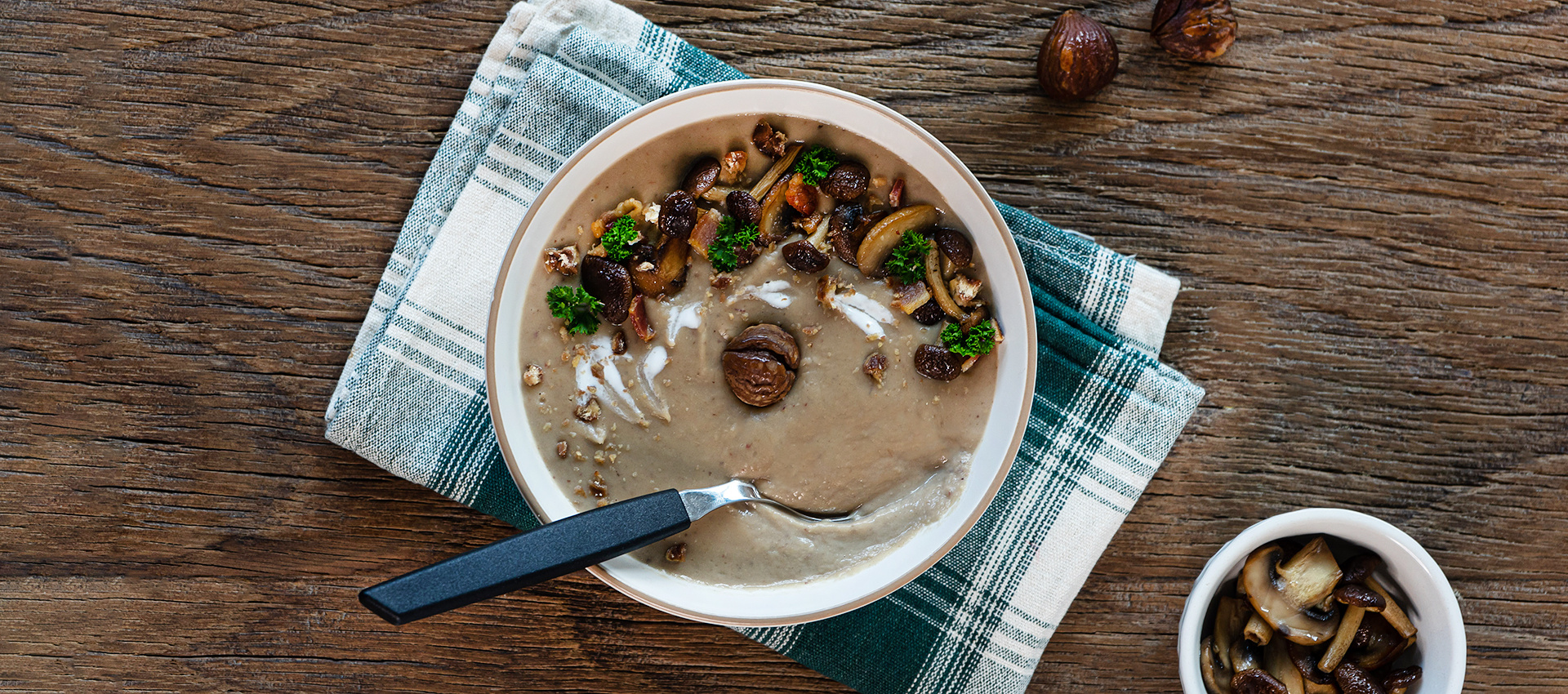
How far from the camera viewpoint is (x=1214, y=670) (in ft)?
7.34

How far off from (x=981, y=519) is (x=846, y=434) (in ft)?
1.66

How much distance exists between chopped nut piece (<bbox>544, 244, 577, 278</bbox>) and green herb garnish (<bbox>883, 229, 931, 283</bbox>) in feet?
2.42

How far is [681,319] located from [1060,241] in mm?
1001

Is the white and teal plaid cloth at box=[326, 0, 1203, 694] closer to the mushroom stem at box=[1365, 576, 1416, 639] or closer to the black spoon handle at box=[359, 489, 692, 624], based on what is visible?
the black spoon handle at box=[359, 489, 692, 624]

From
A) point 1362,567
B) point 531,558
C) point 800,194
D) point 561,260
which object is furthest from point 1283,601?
point 561,260

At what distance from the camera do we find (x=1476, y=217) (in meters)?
2.49

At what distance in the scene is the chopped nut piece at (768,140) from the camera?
210 centimetres

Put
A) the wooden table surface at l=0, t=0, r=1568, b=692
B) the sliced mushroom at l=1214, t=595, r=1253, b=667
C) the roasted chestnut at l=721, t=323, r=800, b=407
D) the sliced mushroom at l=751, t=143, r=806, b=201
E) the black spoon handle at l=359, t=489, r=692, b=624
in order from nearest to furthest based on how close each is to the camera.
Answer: the black spoon handle at l=359, t=489, r=692, b=624, the roasted chestnut at l=721, t=323, r=800, b=407, the sliced mushroom at l=751, t=143, r=806, b=201, the sliced mushroom at l=1214, t=595, r=1253, b=667, the wooden table surface at l=0, t=0, r=1568, b=692

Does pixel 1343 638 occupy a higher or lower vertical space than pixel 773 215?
lower

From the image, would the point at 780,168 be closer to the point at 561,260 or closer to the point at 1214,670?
the point at 561,260

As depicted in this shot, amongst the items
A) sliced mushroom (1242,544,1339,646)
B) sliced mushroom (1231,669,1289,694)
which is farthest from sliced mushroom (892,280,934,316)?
sliced mushroom (1231,669,1289,694)

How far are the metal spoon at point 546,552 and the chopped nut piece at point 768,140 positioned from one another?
31.0 inches

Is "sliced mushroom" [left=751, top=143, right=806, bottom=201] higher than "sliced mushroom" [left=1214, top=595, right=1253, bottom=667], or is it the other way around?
"sliced mushroom" [left=751, top=143, right=806, bottom=201]

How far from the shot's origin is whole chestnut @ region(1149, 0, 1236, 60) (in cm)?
232
